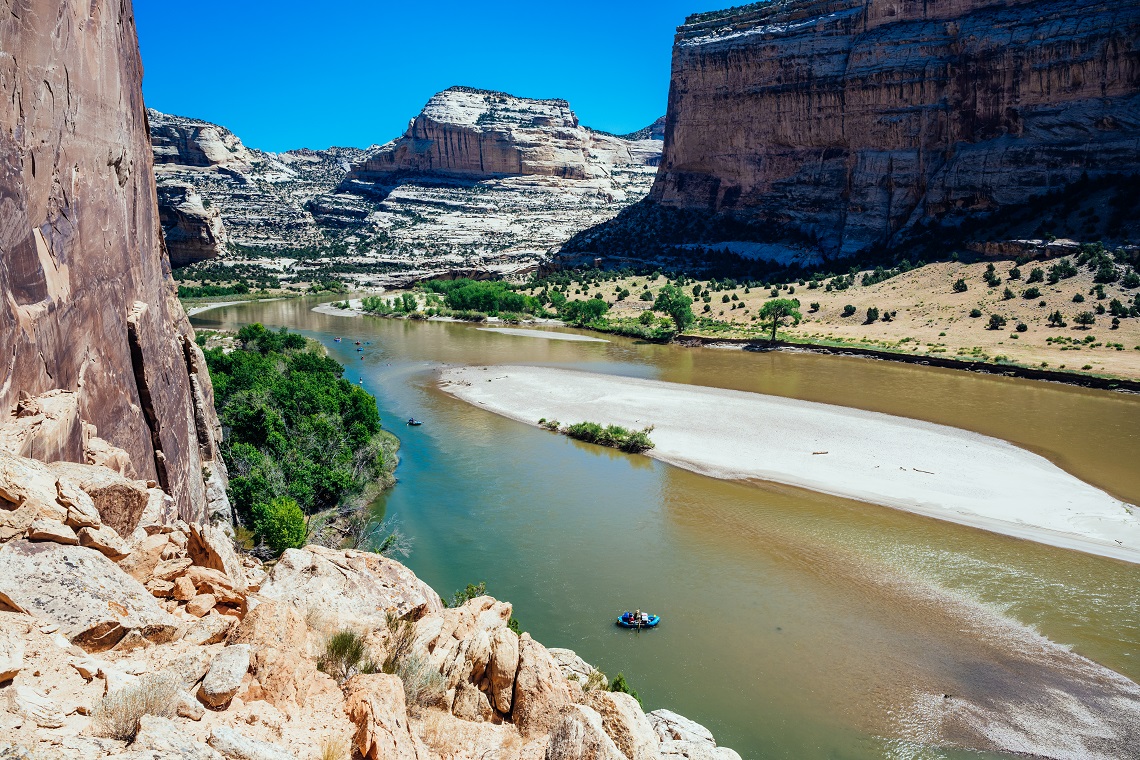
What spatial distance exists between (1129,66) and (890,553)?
58.3m

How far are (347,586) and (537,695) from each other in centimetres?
269

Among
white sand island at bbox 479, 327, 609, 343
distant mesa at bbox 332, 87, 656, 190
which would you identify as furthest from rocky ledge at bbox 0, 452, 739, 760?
distant mesa at bbox 332, 87, 656, 190

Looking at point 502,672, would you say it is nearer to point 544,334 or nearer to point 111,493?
point 111,493

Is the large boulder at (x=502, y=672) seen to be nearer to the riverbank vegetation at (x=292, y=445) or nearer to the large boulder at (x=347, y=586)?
the large boulder at (x=347, y=586)

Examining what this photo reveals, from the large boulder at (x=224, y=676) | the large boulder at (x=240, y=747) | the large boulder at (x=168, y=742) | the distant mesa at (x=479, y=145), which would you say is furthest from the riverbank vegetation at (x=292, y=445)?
the distant mesa at (x=479, y=145)

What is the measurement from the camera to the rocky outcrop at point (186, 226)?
100 meters

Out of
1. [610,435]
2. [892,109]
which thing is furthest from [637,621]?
[892,109]

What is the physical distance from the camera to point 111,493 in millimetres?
7172

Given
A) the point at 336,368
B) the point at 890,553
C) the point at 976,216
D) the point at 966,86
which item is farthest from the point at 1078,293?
the point at 336,368

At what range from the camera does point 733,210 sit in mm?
85875

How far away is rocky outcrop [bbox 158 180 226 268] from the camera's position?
10036 cm

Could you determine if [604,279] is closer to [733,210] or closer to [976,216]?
[733,210]

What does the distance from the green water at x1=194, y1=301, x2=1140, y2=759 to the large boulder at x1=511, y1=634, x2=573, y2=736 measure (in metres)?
5.96

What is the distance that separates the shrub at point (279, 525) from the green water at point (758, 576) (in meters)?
3.03
